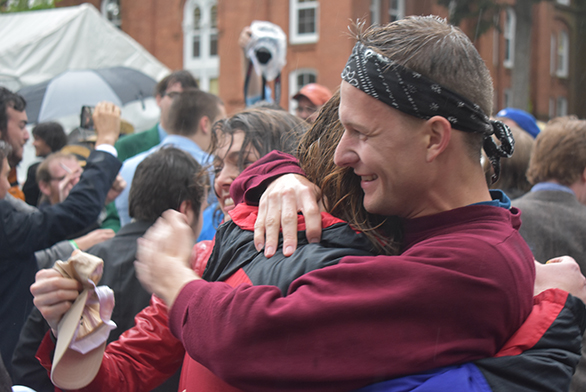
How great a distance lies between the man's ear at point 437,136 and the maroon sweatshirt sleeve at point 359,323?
0.25 metres

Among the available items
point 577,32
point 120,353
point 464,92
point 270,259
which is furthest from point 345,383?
point 577,32

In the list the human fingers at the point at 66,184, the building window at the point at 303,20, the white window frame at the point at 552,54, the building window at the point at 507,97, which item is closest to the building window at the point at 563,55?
the white window frame at the point at 552,54

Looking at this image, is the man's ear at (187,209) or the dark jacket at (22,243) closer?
the man's ear at (187,209)

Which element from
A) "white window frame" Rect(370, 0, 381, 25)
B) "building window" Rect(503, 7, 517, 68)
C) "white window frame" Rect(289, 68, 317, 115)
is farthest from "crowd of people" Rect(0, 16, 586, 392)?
"building window" Rect(503, 7, 517, 68)

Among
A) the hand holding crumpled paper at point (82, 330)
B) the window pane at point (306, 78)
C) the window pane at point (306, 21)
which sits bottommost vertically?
A: the hand holding crumpled paper at point (82, 330)

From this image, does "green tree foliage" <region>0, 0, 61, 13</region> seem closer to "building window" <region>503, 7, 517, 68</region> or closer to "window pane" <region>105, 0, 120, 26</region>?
"window pane" <region>105, 0, 120, 26</region>

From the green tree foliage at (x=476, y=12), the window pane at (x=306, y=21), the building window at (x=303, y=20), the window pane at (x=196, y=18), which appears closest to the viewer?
the green tree foliage at (x=476, y=12)

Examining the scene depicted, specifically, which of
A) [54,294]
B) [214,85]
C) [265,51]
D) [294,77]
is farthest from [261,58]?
[214,85]

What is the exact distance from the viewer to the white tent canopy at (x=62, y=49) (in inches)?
394

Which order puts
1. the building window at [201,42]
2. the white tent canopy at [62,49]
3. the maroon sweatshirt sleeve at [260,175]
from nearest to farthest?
the maroon sweatshirt sleeve at [260,175] → the white tent canopy at [62,49] → the building window at [201,42]

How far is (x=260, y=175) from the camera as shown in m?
1.78

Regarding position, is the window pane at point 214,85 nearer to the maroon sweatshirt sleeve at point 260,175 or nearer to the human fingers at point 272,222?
the maroon sweatshirt sleeve at point 260,175

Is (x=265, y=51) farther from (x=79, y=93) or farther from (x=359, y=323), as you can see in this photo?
(x=359, y=323)

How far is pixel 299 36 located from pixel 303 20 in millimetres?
694
